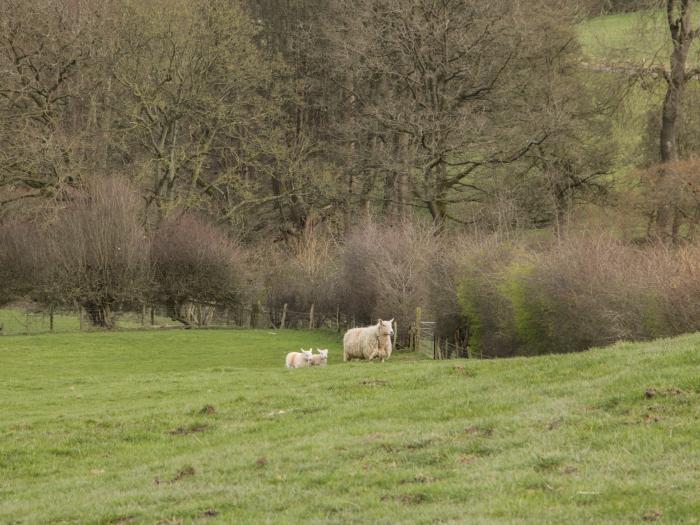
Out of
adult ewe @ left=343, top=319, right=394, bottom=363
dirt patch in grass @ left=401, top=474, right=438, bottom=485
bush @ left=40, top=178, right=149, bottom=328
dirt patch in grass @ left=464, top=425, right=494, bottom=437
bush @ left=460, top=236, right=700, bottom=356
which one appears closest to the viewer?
dirt patch in grass @ left=401, top=474, right=438, bottom=485

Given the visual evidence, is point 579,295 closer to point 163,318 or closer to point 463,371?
point 463,371

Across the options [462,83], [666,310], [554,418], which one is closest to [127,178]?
[462,83]

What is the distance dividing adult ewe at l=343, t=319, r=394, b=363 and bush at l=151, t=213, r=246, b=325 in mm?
24093

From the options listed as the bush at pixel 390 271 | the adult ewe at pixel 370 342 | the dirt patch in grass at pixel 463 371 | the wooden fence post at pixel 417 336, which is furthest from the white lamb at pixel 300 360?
the dirt patch in grass at pixel 463 371

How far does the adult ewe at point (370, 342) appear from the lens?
3175cm

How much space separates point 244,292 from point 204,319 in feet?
13.3

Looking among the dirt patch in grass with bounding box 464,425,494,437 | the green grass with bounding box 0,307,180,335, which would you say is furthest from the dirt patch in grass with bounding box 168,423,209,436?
the green grass with bounding box 0,307,180,335

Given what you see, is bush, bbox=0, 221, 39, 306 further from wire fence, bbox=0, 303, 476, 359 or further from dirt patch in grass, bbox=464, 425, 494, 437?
dirt patch in grass, bbox=464, 425, 494, 437

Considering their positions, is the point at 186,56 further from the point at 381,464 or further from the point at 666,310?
the point at 381,464

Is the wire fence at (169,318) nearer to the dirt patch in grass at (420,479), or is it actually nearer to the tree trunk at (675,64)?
the tree trunk at (675,64)

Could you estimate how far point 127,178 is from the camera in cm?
5603

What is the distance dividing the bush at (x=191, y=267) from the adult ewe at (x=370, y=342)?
24093mm

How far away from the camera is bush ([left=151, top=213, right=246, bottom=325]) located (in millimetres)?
55469

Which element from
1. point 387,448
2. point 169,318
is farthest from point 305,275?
point 387,448
